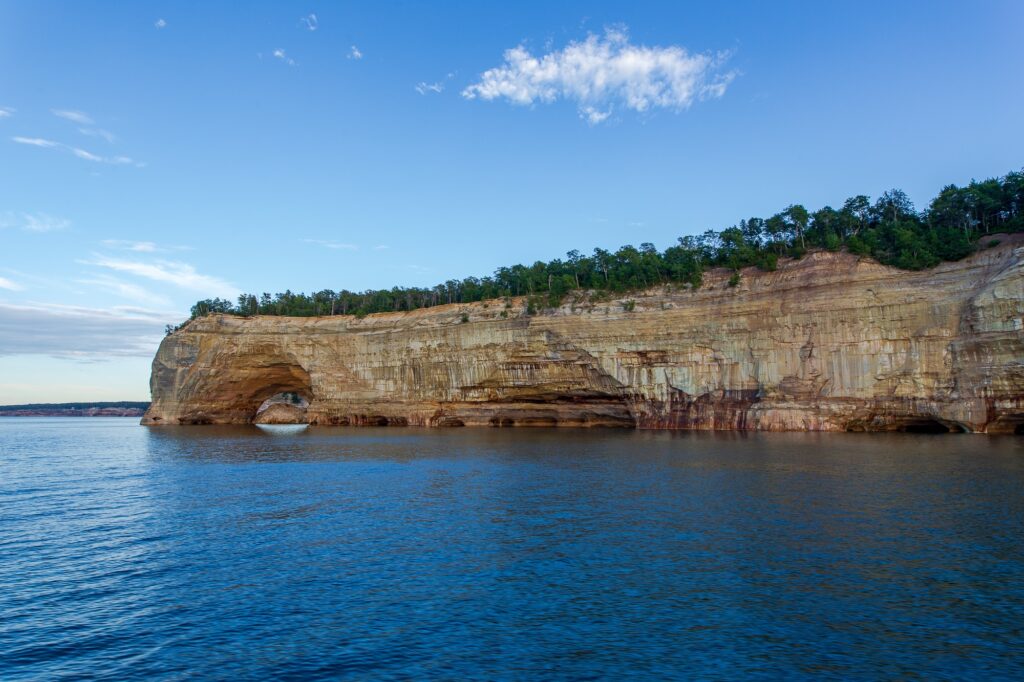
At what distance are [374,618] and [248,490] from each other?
1809cm

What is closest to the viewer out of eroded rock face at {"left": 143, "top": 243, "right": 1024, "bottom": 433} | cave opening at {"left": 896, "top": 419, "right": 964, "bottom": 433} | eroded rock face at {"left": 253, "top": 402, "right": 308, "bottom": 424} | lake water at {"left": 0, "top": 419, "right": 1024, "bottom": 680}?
lake water at {"left": 0, "top": 419, "right": 1024, "bottom": 680}

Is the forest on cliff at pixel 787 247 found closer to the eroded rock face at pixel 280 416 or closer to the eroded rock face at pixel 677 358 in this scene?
the eroded rock face at pixel 677 358

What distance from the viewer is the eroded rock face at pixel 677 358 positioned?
158 ft

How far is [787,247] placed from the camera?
61.6 m

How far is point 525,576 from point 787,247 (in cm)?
5616

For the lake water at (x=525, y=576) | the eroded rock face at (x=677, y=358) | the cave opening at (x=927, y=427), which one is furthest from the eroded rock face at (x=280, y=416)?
the cave opening at (x=927, y=427)

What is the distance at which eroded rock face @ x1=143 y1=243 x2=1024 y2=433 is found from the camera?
48.3 m

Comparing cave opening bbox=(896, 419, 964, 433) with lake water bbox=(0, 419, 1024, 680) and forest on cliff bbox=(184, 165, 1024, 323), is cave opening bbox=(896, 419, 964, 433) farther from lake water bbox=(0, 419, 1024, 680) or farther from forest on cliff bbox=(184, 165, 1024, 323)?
lake water bbox=(0, 419, 1024, 680)

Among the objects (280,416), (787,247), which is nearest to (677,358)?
(787,247)

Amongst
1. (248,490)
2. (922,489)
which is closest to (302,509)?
(248,490)

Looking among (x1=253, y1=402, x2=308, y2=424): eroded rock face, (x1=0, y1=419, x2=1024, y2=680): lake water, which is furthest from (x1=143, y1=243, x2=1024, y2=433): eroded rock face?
(x1=0, y1=419, x2=1024, y2=680): lake water

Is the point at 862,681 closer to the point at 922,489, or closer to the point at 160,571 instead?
the point at 160,571

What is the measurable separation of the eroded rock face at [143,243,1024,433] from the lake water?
22134mm

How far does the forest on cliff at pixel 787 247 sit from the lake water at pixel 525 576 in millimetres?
29846
